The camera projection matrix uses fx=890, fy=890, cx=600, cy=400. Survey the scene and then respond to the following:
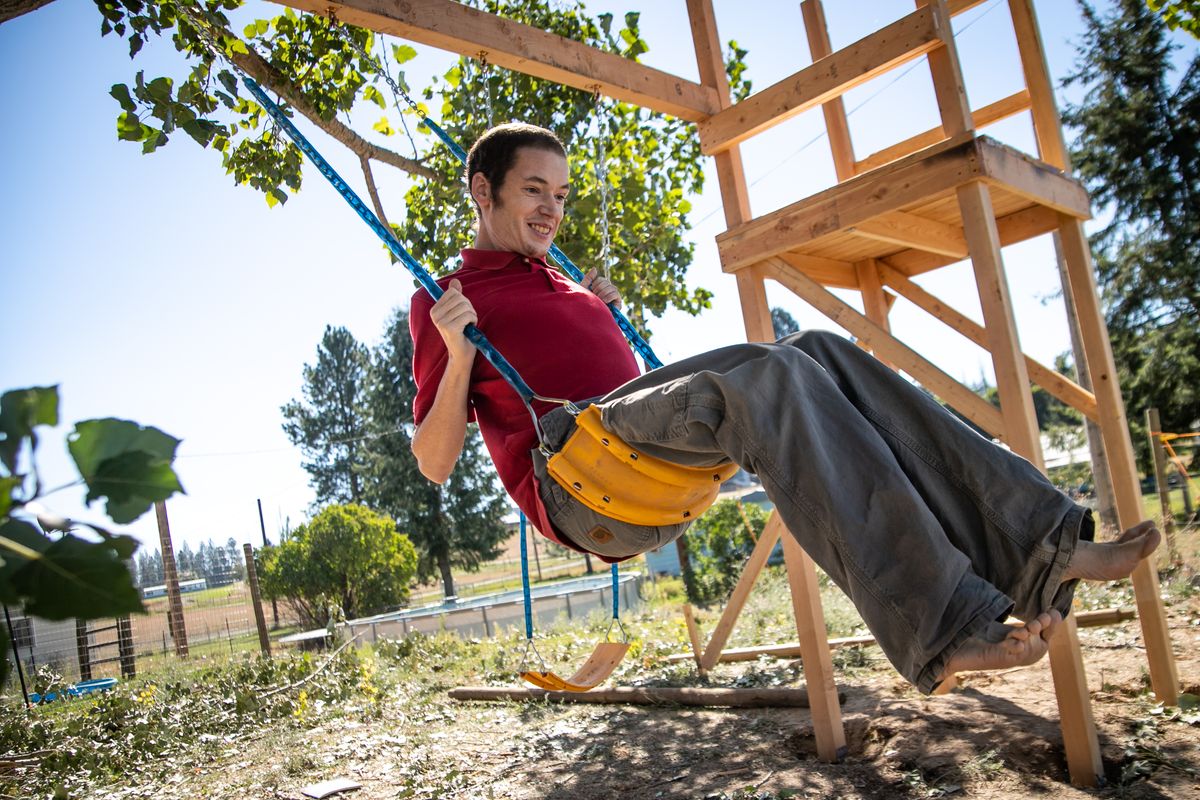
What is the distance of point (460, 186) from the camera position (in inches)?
256

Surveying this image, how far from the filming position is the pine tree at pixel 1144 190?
17.4 metres

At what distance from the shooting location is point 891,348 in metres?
3.81

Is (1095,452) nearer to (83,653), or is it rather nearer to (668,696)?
(668,696)

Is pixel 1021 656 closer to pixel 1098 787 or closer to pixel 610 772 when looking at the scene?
pixel 1098 787

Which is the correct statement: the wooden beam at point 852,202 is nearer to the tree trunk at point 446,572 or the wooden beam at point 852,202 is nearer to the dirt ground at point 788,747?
the dirt ground at point 788,747

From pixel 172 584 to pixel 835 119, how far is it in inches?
331

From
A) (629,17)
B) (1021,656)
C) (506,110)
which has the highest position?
(629,17)

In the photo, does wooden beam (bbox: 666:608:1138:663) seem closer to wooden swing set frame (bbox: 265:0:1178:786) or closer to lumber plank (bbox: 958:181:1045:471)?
wooden swing set frame (bbox: 265:0:1178:786)

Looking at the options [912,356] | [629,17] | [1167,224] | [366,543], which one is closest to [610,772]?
[912,356]

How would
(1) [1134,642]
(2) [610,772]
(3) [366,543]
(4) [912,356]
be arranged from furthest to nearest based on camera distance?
(3) [366,543], (1) [1134,642], (2) [610,772], (4) [912,356]

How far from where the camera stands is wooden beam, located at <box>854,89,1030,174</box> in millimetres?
4391

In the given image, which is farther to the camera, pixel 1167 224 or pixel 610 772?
pixel 1167 224

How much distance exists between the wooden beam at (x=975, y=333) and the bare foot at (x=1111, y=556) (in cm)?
222

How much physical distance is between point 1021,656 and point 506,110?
5.62m
